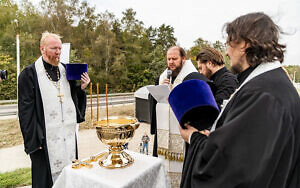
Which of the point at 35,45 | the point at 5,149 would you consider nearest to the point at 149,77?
the point at 35,45

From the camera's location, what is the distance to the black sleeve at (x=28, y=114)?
2.33 m

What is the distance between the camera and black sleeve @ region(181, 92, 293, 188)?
922 mm

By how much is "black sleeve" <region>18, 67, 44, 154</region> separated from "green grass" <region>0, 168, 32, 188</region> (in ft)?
5.28

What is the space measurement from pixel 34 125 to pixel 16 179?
198 centimetres

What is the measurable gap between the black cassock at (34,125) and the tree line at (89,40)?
55.0ft

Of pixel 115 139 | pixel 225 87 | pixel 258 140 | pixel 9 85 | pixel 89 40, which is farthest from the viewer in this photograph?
pixel 89 40

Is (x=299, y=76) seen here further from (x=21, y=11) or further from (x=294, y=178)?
(x=21, y=11)

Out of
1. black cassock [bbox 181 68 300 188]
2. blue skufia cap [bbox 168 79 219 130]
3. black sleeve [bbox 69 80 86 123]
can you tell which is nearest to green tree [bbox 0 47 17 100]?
black sleeve [bbox 69 80 86 123]

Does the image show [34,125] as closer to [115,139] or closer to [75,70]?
[75,70]

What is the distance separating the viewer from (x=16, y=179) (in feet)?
12.0

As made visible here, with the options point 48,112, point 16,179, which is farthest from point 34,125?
point 16,179

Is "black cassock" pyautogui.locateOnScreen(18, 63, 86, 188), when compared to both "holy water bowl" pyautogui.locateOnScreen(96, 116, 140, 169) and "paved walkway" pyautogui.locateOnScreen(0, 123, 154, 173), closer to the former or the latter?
"holy water bowl" pyautogui.locateOnScreen(96, 116, 140, 169)

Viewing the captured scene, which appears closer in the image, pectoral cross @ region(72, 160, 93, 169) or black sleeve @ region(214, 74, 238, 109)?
pectoral cross @ region(72, 160, 93, 169)

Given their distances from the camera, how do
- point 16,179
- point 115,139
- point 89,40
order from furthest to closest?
point 89,40 < point 16,179 < point 115,139
